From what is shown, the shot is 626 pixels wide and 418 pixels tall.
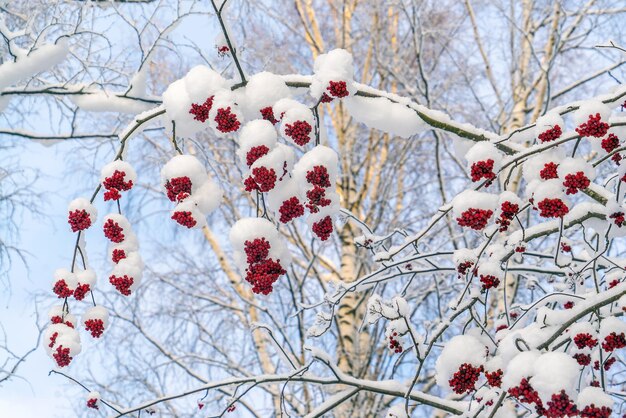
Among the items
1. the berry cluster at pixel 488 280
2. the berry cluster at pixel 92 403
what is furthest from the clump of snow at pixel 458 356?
the berry cluster at pixel 92 403

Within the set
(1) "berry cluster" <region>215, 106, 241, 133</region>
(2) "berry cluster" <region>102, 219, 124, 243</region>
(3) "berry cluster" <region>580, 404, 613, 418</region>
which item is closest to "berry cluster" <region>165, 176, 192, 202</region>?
(1) "berry cluster" <region>215, 106, 241, 133</region>

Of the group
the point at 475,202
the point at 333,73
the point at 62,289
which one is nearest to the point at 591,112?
the point at 475,202

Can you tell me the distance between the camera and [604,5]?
28.3 ft

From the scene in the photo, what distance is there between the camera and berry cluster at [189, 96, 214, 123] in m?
2.35

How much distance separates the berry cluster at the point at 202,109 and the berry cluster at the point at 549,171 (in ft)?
3.49

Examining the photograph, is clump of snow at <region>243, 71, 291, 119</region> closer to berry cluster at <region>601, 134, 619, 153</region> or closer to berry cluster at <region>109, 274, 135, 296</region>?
berry cluster at <region>109, 274, 135, 296</region>

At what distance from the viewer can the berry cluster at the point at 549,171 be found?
213 centimetres

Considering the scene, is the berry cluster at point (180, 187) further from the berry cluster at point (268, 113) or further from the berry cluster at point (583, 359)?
the berry cluster at point (583, 359)

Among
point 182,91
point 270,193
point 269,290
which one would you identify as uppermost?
point 182,91

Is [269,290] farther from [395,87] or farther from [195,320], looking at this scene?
[395,87]

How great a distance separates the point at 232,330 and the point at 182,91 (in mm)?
6206

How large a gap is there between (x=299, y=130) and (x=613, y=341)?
1.24m

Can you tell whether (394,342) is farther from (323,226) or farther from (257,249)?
(257,249)

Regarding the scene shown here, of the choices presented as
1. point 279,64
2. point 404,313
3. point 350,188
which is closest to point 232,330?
point 350,188
